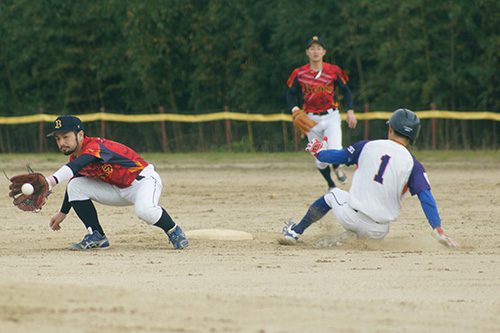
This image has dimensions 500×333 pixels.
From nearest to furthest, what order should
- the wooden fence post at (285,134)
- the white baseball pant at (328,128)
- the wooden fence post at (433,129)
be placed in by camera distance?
the white baseball pant at (328,128) → the wooden fence post at (433,129) → the wooden fence post at (285,134)

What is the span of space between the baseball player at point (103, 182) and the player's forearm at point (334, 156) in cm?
141

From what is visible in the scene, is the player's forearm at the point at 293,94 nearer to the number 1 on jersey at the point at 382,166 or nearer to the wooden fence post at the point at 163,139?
the number 1 on jersey at the point at 382,166

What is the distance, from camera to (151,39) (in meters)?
34.5

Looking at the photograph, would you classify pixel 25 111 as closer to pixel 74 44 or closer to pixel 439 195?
pixel 74 44

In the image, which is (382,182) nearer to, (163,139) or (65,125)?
(65,125)

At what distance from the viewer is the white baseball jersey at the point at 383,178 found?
9.71 metres

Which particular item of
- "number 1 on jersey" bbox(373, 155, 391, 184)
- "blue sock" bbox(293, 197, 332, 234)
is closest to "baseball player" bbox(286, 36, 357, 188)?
"blue sock" bbox(293, 197, 332, 234)

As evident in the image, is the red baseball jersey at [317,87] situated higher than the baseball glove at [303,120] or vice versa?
the red baseball jersey at [317,87]

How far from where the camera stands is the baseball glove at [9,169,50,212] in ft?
33.1

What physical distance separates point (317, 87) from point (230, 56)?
19883 mm

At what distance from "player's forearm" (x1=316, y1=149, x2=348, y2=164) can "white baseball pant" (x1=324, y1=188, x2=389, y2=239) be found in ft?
1.07

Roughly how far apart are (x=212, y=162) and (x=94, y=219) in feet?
44.7

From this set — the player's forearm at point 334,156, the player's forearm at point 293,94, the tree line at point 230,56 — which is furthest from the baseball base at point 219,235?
the tree line at point 230,56

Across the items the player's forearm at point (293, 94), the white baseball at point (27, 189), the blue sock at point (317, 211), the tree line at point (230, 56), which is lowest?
the tree line at point (230, 56)
